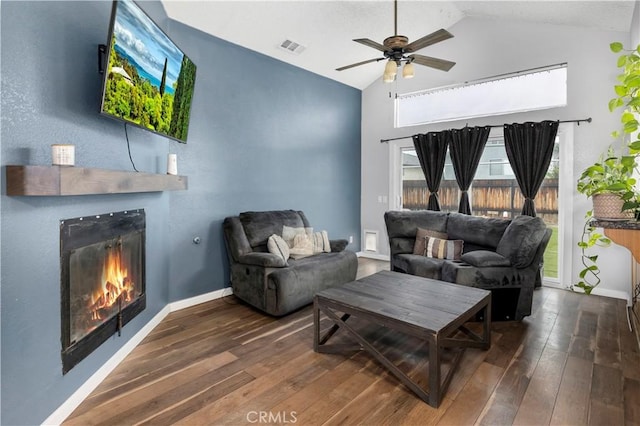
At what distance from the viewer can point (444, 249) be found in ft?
12.5

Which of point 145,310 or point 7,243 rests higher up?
point 7,243

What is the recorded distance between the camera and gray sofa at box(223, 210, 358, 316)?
3188mm

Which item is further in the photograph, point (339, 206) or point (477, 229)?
point (339, 206)

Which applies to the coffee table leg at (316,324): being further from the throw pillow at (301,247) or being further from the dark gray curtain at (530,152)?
the dark gray curtain at (530,152)

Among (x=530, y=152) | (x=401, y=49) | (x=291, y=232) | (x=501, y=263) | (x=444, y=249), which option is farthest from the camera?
(x=530, y=152)

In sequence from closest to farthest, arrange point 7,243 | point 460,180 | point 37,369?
point 7,243, point 37,369, point 460,180

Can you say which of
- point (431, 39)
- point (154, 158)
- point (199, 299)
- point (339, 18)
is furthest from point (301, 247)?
point (339, 18)

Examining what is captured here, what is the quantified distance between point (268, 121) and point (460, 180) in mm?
2779

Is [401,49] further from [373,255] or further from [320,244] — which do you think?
[373,255]

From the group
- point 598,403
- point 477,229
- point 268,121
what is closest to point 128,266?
point 268,121

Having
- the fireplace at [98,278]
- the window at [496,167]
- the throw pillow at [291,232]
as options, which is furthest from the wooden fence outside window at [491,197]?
the fireplace at [98,278]

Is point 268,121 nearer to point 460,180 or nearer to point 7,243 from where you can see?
point 460,180

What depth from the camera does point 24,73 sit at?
158 cm

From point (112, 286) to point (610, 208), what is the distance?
356 cm
